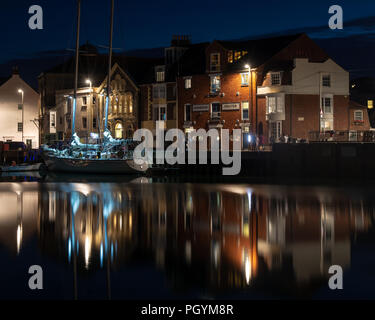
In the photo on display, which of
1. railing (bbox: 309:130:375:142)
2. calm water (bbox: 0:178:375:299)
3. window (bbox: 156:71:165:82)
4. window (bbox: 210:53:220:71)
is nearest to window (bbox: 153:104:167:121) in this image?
window (bbox: 156:71:165:82)

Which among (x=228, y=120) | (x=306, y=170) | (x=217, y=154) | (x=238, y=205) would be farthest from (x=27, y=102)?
(x=238, y=205)

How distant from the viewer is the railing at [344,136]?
166 feet

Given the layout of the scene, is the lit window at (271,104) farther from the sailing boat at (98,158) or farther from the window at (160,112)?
the window at (160,112)

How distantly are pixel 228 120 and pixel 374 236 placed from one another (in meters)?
44.5

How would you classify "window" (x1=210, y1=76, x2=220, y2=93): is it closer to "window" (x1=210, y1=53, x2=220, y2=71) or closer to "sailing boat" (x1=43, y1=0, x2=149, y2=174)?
"window" (x1=210, y1=53, x2=220, y2=71)

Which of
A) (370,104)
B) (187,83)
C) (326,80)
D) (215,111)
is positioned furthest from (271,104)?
(370,104)

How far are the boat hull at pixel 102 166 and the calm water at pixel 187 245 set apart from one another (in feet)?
56.1

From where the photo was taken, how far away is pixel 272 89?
206ft

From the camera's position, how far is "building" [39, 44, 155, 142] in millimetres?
81875

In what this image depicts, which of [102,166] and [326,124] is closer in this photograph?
[102,166]

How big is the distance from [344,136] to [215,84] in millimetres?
19601

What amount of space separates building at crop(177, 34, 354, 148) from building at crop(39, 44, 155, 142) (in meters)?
14.2

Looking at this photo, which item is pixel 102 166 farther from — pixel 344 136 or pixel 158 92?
pixel 158 92

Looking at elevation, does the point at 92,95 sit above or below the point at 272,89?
above
